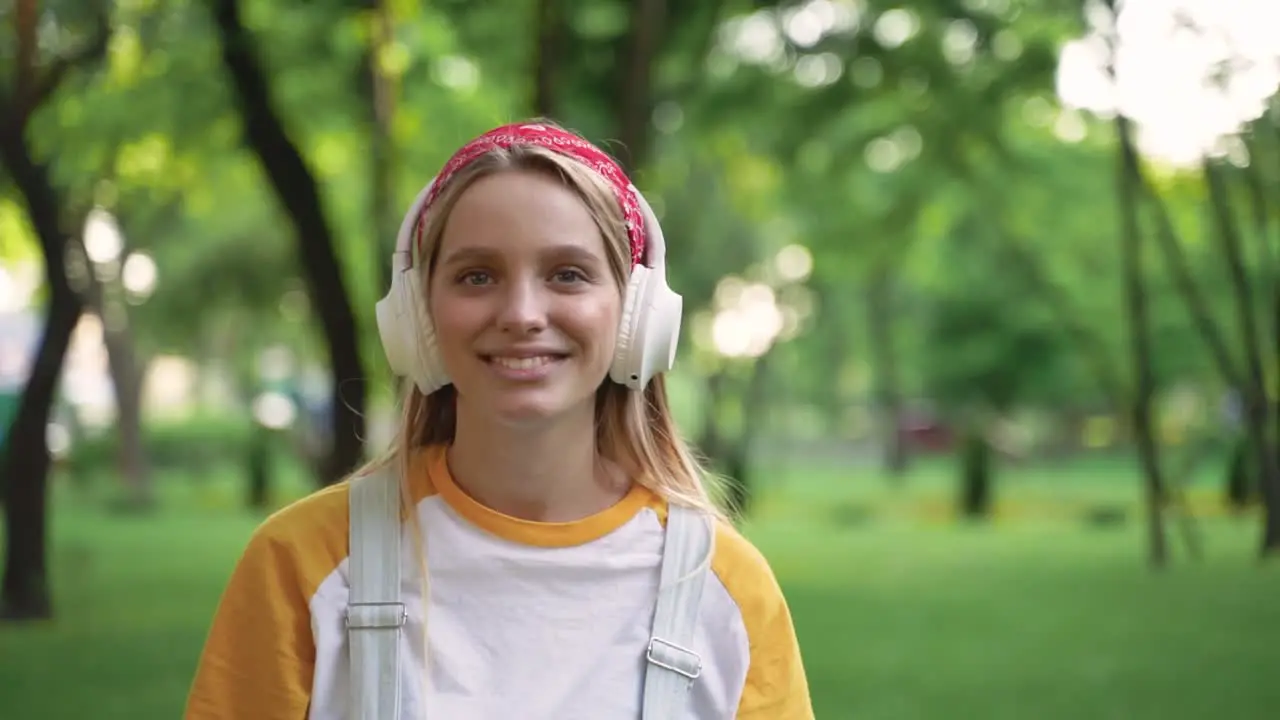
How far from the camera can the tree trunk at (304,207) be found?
259 inches

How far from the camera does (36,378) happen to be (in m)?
7.04

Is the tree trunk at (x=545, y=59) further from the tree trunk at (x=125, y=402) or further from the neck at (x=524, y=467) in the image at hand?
the tree trunk at (x=125, y=402)

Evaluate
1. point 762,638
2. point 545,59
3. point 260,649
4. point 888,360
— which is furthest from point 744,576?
point 888,360

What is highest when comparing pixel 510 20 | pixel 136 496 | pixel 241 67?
pixel 510 20

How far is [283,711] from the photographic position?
3.92 ft

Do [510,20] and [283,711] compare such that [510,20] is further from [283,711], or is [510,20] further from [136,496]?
[136,496]

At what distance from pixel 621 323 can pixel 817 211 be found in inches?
334

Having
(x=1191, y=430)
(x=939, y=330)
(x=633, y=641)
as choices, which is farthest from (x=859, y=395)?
(x=633, y=641)

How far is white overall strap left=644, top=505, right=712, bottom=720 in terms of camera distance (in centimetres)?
122

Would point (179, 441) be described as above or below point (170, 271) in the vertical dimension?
below

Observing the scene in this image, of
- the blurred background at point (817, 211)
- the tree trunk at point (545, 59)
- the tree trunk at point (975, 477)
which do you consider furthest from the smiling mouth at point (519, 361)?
the tree trunk at point (975, 477)

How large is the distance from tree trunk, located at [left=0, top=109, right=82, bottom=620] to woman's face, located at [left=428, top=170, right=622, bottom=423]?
20.5 feet

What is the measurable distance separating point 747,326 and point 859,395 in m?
12.7

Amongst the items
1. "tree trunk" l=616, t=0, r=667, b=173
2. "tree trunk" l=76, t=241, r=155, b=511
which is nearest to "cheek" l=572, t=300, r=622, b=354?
"tree trunk" l=616, t=0, r=667, b=173
